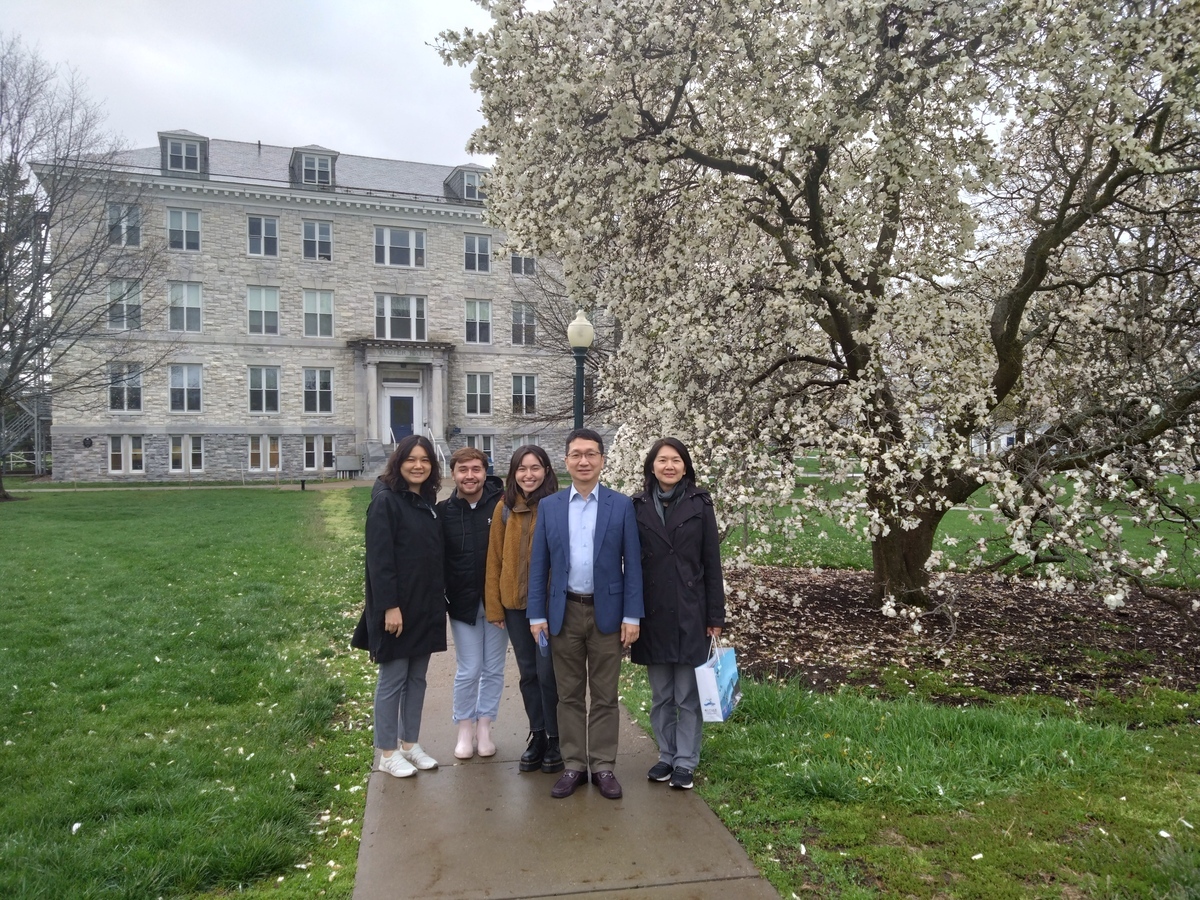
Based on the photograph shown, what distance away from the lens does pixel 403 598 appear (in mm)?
4500

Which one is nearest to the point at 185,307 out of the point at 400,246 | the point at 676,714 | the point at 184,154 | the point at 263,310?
the point at 263,310

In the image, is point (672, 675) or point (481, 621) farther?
point (481, 621)

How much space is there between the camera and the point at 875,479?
25.0 ft

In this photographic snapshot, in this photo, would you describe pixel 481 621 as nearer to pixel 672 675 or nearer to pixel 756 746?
pixel 672 675

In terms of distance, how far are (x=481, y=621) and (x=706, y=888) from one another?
208 centimetres

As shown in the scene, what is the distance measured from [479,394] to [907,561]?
29413 millimetres

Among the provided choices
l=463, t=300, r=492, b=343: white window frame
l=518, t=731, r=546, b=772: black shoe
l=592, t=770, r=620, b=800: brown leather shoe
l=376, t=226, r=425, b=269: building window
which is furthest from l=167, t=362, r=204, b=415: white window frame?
l=592, t=770, r=620, b=800: brown leather shoe

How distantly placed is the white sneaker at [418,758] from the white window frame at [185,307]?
107 feet

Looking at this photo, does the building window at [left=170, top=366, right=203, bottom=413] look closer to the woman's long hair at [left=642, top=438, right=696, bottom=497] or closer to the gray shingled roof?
the gray shingled roof

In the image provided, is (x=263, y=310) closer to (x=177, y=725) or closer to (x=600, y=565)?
(x=177, y=725)

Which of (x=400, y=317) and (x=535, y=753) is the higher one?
(x=400, y=317)

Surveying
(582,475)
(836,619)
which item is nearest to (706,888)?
(582,475)

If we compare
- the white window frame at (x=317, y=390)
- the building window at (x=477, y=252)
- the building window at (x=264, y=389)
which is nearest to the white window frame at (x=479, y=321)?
the building window at (x=477, y=252)

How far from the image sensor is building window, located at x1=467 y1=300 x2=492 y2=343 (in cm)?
3616
